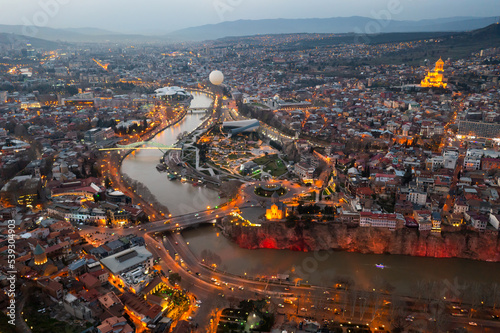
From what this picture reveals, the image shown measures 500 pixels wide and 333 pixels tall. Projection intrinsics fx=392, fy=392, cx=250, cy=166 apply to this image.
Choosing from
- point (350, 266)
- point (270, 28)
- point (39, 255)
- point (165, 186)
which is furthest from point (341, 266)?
point (270, 28)

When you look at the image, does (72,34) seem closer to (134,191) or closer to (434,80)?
(434,80)

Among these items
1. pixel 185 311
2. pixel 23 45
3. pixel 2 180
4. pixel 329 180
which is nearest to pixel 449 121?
pixel 329 180

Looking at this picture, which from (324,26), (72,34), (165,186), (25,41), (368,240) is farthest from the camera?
(72,34)

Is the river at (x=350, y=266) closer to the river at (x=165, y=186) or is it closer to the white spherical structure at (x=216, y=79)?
the river at (x=165, y=186)

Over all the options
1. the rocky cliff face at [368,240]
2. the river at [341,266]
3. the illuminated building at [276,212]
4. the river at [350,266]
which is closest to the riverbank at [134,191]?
the river at [341,266]

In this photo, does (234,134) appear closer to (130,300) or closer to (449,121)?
(449,121)

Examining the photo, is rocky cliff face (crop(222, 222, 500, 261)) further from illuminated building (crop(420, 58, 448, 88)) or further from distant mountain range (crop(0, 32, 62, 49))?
distant mountain range (crop(0, 32, 62, 49))
